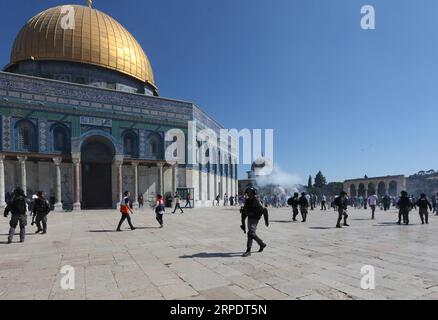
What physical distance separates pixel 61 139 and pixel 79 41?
9.48 m

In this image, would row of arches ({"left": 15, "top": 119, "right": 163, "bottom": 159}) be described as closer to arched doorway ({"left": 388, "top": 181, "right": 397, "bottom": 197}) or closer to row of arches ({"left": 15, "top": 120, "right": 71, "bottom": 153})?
row of arches ({"left": 15, "top": 120, "right": 71, "bottom": 153})

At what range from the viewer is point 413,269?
16.8 feet

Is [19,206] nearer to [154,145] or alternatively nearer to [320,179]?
[154,145]

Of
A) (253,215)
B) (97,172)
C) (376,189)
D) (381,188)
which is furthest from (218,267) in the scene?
(381,188)

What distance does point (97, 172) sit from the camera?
2559 cm

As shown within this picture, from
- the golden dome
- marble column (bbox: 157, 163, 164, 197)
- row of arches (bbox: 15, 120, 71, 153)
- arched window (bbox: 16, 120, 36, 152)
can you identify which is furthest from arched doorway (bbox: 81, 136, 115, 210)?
the golden dome

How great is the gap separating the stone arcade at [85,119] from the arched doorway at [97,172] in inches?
3.1

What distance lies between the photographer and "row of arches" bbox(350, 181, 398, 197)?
51275 mm

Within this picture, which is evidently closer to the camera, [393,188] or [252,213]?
[252,213]

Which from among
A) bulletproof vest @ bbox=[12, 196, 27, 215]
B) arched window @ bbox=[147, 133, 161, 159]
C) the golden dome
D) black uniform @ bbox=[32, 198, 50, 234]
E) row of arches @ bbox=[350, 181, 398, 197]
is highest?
the golden dome

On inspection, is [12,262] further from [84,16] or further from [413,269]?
[84,16]

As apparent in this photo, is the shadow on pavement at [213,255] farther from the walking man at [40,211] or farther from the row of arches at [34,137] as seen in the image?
the row of arches at [34,137]

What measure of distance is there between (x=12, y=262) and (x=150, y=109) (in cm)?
2173

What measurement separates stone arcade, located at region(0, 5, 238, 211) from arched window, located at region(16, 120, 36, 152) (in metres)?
0.07
